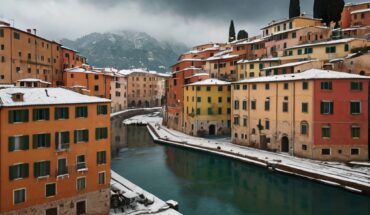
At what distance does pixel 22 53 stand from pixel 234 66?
43.1 metres

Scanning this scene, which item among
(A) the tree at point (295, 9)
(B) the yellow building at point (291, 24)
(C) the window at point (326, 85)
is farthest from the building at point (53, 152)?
(A) the tree at point (295, 9)

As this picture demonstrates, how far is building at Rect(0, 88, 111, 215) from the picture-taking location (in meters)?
20.9

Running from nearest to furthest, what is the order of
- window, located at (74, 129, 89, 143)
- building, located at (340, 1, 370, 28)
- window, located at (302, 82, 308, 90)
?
1. window, located at (74, 129, 89, 143)
2. window, located at (302, 82, 308, 90)
3. building, located at (340, 1, 370, 28)

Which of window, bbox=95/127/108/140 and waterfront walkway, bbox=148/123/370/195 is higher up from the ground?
window, bbox=95/127/108/140

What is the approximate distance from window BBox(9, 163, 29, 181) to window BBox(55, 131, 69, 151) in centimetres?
233

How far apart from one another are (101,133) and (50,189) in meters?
5.34

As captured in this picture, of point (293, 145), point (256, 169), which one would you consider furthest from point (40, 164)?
point (293, 145)

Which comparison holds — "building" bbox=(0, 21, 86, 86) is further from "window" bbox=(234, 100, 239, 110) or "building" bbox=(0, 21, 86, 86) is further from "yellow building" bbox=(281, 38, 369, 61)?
"yellow building" bbox=(281, 38, 369, 61)

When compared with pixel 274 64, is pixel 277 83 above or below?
below

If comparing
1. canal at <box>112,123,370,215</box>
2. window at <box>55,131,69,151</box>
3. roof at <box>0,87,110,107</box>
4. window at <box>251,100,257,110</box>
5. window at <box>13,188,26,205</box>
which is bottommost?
canal at <box>112,123,370,215</box>

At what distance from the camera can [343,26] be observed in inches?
2827

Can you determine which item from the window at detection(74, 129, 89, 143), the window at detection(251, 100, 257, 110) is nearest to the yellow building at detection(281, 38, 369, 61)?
the window at detection(251, 100, 257, 110)

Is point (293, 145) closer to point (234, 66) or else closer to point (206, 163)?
point (206, 163)

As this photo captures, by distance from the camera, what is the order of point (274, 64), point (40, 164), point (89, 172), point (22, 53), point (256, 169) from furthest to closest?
point (274, 64) → point (22, 53) → point (256, 169) → point (89, 172) → point (40, 164)
